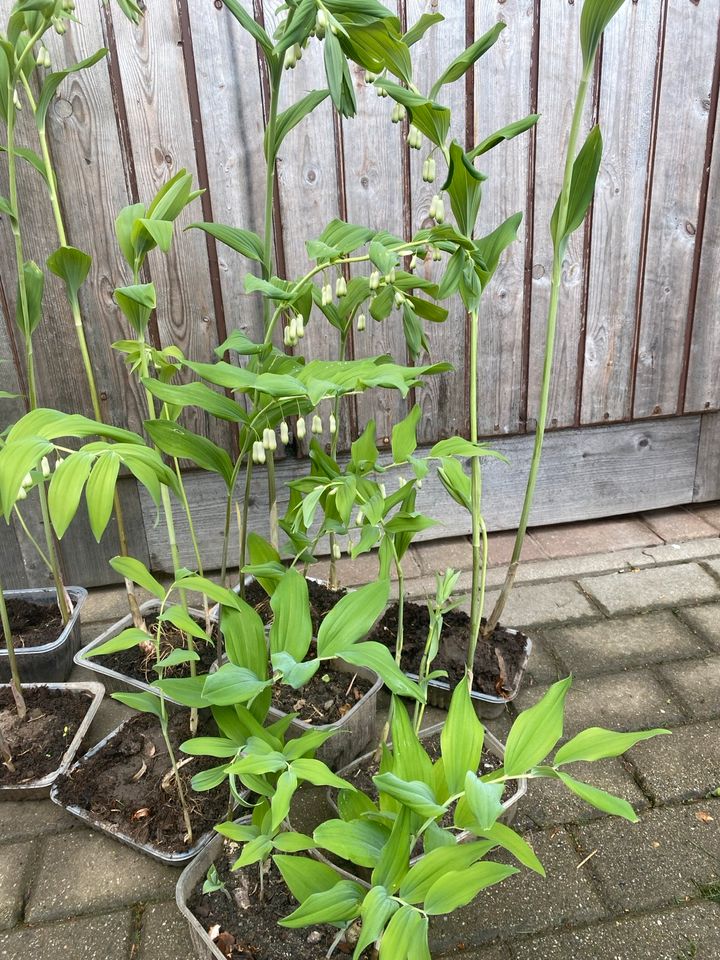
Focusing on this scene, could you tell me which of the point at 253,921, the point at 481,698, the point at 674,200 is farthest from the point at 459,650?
the point at 674,200

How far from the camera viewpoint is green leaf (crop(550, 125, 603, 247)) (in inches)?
45.2

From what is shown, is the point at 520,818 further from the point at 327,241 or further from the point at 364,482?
the point at 327,241

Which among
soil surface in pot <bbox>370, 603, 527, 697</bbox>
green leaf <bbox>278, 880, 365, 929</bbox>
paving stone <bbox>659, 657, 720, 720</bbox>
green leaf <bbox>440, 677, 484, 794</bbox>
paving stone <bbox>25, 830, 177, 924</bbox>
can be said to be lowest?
paving stone <bbox>659, 657, 720, 720</bbox>

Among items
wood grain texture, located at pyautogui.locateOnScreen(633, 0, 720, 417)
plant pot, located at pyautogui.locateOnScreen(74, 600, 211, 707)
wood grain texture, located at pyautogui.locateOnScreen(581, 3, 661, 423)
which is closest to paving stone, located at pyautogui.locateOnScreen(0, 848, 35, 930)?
plant pot, located at pyautogui.locateOnScreen(74, 600, 211, 707)

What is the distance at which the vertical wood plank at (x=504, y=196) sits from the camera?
1.88 m

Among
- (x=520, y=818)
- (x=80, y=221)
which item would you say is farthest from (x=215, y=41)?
(x=520, y=818)

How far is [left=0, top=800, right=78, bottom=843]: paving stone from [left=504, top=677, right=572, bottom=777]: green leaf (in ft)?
3.25

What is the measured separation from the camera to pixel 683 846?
1.27 metres

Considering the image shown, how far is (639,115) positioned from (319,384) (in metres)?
1.74

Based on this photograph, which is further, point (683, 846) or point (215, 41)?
point (215, 41)

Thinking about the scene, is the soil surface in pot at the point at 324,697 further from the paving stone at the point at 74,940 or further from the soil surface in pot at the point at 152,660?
the paving stone at the point at 74,940

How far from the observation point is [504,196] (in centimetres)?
201

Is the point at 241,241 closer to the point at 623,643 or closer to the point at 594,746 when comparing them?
the point at 594,746

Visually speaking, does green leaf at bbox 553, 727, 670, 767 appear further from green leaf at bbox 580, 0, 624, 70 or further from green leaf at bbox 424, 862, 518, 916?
green leaf at bbox 580, 0, 624, 70
